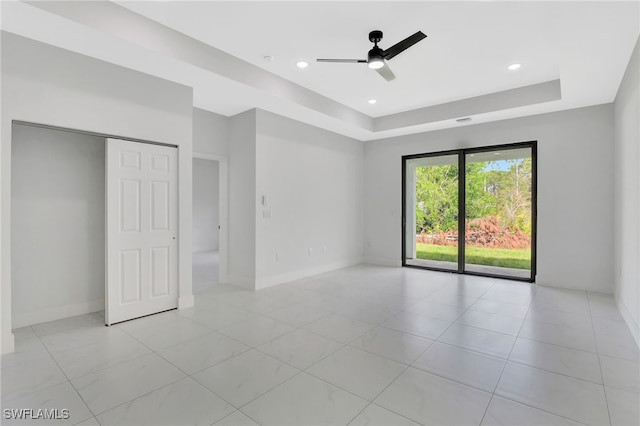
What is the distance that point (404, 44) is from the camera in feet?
9.63

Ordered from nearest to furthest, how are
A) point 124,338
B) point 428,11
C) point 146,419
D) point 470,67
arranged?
1. point 146,419
2. point 428,11
3. point 124,338
4. point 470,67

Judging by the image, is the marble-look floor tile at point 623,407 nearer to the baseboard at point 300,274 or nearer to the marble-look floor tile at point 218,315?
the marble-look floor tile at point 218,315

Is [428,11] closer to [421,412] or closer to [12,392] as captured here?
[421,412]

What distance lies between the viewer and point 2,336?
2680 millimetres

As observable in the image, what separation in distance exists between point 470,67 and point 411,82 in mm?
798

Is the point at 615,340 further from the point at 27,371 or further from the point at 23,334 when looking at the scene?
the point at 23,334

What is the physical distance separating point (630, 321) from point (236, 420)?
4.10 m

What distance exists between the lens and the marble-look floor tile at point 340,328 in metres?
3.10

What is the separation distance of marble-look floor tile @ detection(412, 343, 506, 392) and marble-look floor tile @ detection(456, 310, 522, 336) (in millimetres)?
737

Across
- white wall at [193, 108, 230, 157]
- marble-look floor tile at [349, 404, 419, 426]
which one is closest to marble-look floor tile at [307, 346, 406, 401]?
Answer: marble-look floor tile at [349, 404, 419, 426]

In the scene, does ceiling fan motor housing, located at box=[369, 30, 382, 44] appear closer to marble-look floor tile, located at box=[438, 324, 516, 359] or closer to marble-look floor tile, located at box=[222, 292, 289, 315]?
marble-look floor tile, located at box=[438, 324, 516, 359]

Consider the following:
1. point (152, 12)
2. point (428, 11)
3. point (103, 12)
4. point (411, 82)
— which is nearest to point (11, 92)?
point (103, 12)

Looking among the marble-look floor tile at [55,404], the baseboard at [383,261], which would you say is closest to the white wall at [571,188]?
the baseboard at [383,261]

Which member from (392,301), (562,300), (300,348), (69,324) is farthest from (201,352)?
(562,300)
